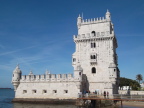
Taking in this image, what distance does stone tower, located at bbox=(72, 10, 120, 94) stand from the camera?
138 feet

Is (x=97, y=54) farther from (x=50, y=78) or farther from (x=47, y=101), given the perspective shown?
(x=47, y=101)

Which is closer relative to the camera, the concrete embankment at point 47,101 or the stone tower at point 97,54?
the concrete embankment at point 47,101

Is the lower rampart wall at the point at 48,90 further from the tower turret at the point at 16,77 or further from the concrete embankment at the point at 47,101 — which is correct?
the tower turret at the point at 16,77

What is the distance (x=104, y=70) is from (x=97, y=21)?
39.3 feet

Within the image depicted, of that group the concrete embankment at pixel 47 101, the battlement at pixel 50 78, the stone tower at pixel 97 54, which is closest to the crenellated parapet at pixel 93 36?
the stone tower at pixel 97 54

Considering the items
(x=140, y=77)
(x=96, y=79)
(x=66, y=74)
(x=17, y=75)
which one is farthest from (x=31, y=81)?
(x=140, y=77)

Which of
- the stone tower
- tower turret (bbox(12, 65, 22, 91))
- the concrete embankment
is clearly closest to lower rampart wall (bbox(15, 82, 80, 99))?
the concrete embankment

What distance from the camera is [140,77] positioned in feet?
294

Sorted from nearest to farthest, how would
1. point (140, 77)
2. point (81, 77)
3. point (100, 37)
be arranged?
point (81, 77)
point (100, 37)
point (140, 77)

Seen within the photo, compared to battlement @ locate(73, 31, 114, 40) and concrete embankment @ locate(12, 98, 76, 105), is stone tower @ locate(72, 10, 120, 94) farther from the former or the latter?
concrete embankment @ locate(12, 98, 76, 105)

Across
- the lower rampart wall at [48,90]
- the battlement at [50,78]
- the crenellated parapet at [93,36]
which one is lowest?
the lower rampart wall at [48,90]

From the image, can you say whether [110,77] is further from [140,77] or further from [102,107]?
[140,77]

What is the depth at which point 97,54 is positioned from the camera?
43.6m

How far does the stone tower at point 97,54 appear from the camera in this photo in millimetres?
41938
